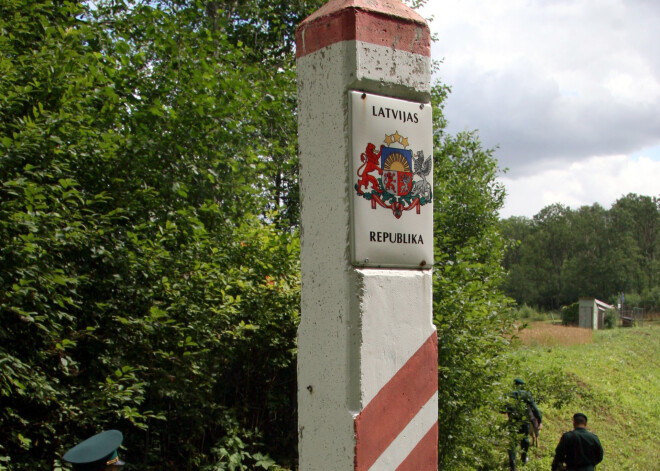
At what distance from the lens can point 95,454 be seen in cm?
328

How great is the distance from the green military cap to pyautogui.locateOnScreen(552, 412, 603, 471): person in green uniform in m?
7.16

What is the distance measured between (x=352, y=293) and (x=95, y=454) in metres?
1.65

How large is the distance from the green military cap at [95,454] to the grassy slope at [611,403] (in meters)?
6.40

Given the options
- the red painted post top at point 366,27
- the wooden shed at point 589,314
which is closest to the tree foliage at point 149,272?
the red painted post top at point 366,27

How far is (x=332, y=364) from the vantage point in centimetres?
279

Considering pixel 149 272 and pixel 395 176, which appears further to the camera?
pixel 149 272

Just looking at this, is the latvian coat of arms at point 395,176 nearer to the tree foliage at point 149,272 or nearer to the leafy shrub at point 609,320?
the tree foliage at point 149,272

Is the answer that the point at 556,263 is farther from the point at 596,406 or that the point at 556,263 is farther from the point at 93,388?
the point at 93,388

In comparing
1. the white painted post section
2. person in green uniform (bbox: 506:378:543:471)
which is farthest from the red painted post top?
person in green uniform (bbox: 506:378:543:471)

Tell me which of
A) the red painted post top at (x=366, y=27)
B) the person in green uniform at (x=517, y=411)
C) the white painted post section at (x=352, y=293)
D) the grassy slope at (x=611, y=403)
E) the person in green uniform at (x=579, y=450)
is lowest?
the grassy slope at (x=611, y=403)

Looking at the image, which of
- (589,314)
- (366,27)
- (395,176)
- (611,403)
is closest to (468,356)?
(395,176)

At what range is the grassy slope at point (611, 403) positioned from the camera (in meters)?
13.2

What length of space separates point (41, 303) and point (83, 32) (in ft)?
9.13

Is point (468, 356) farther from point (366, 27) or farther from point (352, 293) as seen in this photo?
point (366, 27)
